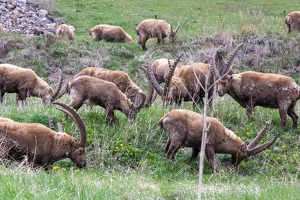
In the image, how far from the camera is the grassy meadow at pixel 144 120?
615 centimetres

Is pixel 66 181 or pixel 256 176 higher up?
pixel 66 181

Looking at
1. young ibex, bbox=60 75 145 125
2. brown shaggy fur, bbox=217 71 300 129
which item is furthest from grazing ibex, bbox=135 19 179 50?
young ibex, bbox=60 75 145 125

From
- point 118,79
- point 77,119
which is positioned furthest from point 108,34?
point 77,119

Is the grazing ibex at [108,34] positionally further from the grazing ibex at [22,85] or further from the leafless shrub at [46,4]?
the grazing ibex at [22,85]

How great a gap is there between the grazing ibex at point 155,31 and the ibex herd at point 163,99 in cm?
778

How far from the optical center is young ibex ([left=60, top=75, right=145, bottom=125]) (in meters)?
11.2

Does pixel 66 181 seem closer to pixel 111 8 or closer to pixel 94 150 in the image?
pixel 94 150

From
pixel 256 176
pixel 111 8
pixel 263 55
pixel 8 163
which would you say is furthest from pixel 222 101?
pixel 111 8

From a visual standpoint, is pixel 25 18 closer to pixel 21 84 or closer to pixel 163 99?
pixel 21 84

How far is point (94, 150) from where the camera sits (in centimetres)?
1033

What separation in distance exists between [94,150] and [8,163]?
2.47 metres

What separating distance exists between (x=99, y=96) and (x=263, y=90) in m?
4.10

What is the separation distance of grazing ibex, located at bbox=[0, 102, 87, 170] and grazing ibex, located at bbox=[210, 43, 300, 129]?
4609 mm

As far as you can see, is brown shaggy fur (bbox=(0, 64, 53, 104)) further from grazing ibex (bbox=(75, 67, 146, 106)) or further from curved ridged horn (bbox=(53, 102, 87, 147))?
curved ridged horn (bbox=(53, 102, 87, 147))
